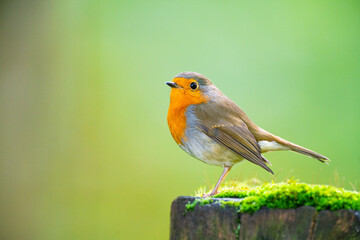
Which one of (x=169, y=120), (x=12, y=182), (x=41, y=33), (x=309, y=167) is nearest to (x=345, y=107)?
(x=309, y=167)

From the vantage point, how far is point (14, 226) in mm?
7395

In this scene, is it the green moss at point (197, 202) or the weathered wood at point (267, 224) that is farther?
the green moss at point (197, 202)

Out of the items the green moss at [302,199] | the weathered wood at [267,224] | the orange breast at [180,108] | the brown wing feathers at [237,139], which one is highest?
the orange breast at [180,108]

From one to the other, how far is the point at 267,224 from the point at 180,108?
1650 millimetres

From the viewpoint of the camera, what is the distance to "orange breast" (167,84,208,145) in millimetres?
3232

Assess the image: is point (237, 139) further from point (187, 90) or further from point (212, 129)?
point (187, 90)

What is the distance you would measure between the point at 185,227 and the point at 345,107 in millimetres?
5658

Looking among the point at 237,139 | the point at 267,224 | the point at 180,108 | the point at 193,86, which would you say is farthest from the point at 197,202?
the point at 193,86

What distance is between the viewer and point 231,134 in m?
3.15

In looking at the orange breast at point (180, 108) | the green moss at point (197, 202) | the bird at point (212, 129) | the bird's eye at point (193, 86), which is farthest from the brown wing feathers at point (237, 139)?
the green moss at point (197, 202)

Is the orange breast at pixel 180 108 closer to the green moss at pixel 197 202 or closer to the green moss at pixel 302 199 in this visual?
the green moss at pixel 197 202

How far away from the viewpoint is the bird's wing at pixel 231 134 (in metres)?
3.08

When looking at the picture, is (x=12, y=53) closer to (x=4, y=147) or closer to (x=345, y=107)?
(x=4, y=147)

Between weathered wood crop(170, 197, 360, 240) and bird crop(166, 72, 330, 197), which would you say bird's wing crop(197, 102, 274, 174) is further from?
weathered wood crop(170, 197, 360, 240)
